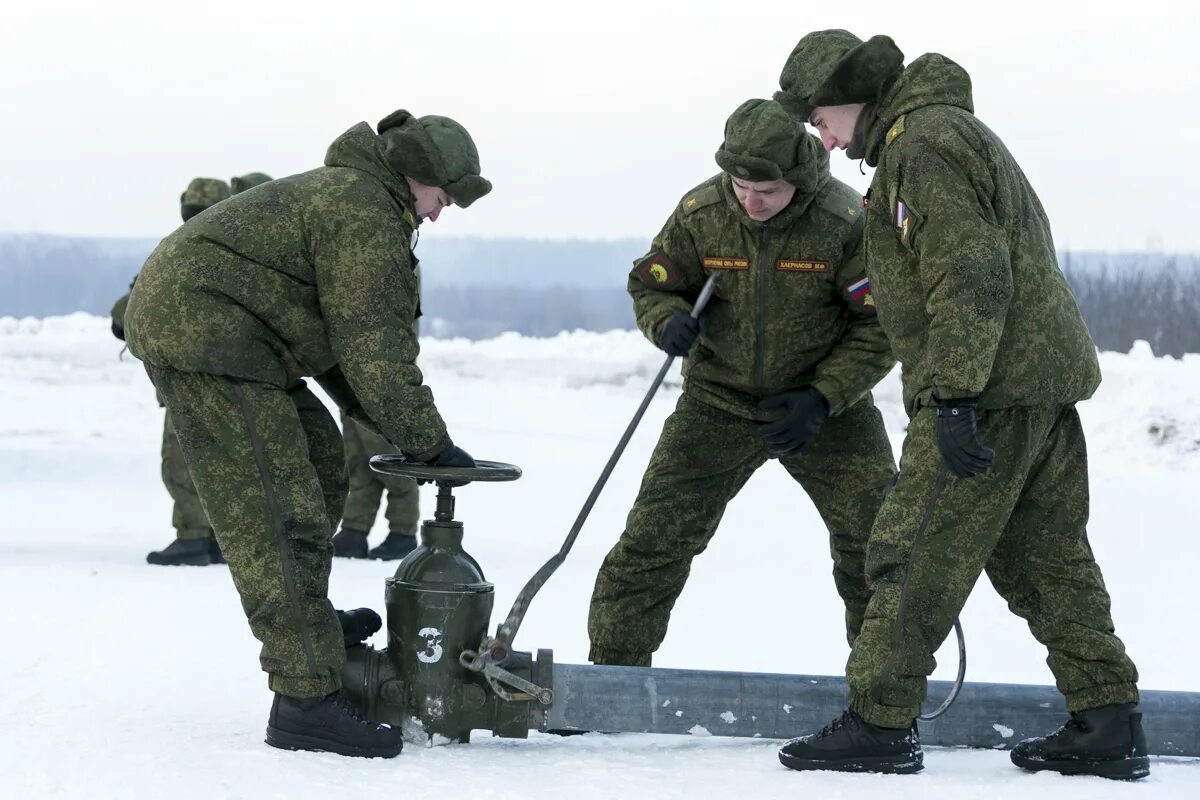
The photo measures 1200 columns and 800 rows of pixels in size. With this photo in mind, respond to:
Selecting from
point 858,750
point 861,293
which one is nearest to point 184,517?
point 861,293

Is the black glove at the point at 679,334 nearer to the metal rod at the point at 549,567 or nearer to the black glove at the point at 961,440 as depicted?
the metal rod at the point at 549,567

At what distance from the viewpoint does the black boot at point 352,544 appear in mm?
8008

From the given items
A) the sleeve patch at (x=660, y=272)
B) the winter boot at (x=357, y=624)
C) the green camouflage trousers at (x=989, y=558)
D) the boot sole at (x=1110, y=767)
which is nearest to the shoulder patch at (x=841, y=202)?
the sleeve patch at (x=660, y=272)

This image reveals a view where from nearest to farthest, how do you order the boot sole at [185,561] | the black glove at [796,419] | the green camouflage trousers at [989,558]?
1. the green camouflage trousers at [989,558]
2. the black glove at [796,419]
3. the boot sole at [185,561]

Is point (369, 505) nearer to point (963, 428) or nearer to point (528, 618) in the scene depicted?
point (528, 618)

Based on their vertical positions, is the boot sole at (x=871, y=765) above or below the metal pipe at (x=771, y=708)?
below

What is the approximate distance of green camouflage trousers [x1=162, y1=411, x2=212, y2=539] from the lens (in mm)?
7621

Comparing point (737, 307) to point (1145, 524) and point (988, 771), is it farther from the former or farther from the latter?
point (1145, 524)

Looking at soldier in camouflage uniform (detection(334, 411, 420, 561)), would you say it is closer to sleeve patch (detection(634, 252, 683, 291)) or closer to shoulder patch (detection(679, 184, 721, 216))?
sleeve patch (detection(634, 252, 683, 291))

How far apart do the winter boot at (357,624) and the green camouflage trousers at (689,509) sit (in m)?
0.75

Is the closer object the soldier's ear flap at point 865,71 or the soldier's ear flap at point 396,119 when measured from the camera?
the soldier's ear flap at point 865,71

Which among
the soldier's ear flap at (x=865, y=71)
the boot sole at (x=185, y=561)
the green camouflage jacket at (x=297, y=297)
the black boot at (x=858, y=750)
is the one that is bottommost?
the black boot at (x=858, y=750)

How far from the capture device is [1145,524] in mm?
8930

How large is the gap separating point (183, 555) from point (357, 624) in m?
3.64
